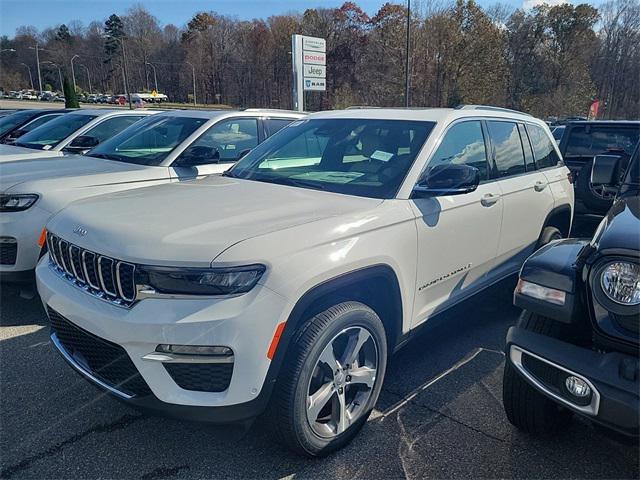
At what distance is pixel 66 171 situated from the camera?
16.4ft

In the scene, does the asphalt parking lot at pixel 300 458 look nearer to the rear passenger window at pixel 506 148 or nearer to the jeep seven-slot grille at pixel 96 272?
the jeep seven-slot grille at pixel 96 272

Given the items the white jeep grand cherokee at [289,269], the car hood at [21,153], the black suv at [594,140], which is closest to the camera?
the white jeep grand cherokee at [289,269]

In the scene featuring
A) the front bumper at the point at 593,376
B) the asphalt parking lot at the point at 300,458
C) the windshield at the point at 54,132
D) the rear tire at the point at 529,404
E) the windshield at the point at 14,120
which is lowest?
the asphalt parking lot at the point at 300,458

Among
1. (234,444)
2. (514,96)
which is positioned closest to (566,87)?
(514,96)

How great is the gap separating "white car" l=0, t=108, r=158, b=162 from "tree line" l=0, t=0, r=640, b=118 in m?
33.3

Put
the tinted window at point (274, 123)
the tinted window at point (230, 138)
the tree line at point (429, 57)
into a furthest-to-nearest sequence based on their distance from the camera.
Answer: the tree line at point (429, 57) → the tinted window at point (274, 123) → the tinted window at point (230, 138)

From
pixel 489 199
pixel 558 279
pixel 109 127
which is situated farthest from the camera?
pixel 109 127

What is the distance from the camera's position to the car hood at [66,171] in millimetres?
4554

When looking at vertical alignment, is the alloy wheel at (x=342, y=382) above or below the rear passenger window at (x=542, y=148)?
below

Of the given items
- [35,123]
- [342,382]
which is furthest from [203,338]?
[35,123]

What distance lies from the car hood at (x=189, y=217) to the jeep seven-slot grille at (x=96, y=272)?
47 millimetres

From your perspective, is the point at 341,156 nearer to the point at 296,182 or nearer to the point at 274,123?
the point at 296,182

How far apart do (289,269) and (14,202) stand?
3.38 metres

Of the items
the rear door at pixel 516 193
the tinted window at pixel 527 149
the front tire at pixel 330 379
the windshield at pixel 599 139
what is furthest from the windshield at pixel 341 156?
the windshield at pixel 599 139
